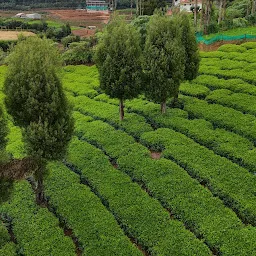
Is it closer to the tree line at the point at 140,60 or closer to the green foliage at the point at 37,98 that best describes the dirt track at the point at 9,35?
the tree line at the point at 140,60

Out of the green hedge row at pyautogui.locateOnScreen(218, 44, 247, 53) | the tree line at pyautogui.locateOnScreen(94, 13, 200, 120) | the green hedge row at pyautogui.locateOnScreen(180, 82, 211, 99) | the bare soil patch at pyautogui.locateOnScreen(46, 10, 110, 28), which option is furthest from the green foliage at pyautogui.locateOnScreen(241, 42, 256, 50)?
the bare soil patch at pyautogui.locateOnScreen(46, 10, 110, 28)

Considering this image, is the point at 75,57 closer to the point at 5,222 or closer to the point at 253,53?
the point at 253,53

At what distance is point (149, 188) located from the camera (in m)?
17.9

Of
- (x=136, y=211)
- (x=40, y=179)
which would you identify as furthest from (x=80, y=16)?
(x=136, y=211)

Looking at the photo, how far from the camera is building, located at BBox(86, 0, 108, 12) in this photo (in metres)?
108

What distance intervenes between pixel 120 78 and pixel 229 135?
289 inches

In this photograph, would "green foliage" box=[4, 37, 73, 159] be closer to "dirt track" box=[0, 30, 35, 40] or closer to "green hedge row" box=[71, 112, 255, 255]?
"green hedge row" box=[71, 112, 255, 255]

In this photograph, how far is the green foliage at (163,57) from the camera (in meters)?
22.5

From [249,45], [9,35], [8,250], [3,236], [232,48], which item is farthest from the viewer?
[9,35]

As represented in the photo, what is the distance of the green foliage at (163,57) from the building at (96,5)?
89.6 metres

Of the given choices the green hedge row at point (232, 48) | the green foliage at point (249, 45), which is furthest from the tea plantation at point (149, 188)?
the green foliage at point (249, 45)

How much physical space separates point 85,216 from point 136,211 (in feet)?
7.50

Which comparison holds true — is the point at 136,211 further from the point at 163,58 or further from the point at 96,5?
the point at 96,5

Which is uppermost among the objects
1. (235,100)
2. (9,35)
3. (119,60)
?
(119,60)
